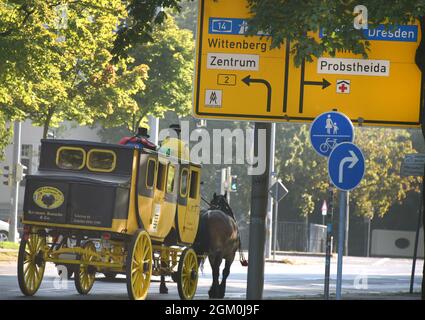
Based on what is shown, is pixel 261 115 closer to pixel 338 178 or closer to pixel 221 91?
pixel 221 91

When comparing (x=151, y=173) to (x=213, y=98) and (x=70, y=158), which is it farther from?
(x=213, y=98)

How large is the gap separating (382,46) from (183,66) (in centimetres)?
2514

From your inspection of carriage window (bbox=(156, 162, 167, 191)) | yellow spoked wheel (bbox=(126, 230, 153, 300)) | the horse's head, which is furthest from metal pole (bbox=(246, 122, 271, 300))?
the horse's head

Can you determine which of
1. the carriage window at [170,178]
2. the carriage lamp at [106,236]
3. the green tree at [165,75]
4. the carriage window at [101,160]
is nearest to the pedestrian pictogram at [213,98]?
the carriage window at [101,160]

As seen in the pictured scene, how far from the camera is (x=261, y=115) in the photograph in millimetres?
18609

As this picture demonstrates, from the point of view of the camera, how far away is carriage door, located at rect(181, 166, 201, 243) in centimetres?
2108

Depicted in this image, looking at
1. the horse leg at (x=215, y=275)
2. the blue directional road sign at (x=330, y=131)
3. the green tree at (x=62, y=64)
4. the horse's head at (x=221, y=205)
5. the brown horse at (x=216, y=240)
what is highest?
the green tree at (x=62, y=64)

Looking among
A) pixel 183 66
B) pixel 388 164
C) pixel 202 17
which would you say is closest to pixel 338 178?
pixel 202 17

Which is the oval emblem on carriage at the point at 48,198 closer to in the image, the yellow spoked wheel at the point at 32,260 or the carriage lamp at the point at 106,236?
the yellow spoked wheel at the point at 32,260

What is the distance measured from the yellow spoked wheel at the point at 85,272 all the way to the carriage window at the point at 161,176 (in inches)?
62.7

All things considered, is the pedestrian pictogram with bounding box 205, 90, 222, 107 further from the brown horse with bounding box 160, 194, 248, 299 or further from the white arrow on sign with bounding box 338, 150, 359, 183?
the brown horse with bounding box 160, 194, 248, 299

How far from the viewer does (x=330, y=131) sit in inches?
661

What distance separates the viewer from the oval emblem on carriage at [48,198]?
18.1m

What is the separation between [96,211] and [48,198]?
0.79 m
